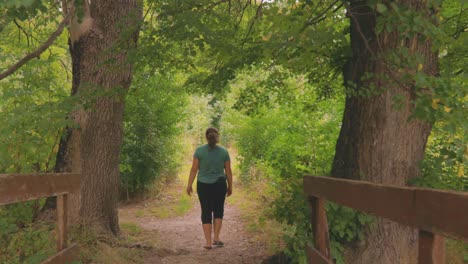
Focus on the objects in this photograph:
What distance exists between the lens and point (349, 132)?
4602mm

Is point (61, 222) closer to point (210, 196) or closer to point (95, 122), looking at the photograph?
point (95, 122)

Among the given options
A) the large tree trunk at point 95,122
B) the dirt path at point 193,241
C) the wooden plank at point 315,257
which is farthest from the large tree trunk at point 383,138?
the large tree trunk at point 95,122

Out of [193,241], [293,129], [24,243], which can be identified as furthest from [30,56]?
[293,129]

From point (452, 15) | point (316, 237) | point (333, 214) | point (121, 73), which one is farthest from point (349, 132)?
point (121, 73)

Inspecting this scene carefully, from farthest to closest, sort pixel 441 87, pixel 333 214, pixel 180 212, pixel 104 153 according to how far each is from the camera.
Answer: pixel 180 212 < pixel 104 153 < pixel 333 214 < pixel 441 87

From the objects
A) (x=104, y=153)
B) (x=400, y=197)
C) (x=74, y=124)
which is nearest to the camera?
(x=400, y=197)

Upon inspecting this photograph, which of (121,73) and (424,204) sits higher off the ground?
(121,73)

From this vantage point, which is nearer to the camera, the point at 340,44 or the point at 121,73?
the point at 340,44

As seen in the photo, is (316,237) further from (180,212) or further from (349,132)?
(180,212)

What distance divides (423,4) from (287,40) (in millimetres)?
1226

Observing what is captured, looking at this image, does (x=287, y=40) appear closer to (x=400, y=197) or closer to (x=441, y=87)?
(x=441, y=87)

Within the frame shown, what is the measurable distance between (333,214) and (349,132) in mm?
857

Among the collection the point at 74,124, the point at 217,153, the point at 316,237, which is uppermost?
the point at 74,124

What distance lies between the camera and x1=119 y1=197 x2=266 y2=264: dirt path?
248 inches
